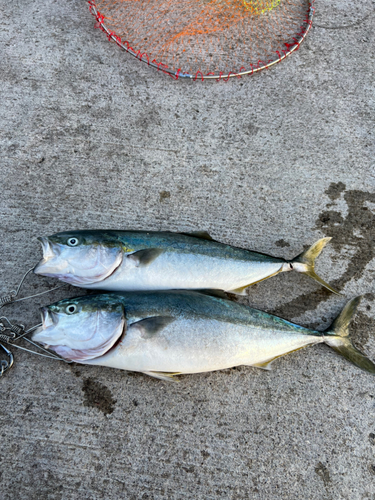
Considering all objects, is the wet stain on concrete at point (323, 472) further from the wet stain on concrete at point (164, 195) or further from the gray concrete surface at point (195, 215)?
the wet stain on concrete at point (164, 195)

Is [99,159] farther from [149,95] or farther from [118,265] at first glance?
[118,265]

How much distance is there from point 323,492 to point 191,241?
2004 mm

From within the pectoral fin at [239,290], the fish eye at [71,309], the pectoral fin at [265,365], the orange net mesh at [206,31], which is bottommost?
the pectoral fin at [265,365]

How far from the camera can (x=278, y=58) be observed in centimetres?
356

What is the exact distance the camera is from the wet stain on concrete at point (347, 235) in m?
2.77

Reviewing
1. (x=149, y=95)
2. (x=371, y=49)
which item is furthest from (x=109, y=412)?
(x=371, y=49)

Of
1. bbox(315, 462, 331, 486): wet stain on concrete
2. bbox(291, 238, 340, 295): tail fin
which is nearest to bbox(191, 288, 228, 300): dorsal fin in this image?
bbox(291, 238, 340, 295): tail fin

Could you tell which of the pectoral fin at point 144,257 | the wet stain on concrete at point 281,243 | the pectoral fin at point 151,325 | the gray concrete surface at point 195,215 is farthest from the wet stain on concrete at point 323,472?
the pectoral fin at point 144,257

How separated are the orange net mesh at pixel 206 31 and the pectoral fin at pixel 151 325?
260 cm

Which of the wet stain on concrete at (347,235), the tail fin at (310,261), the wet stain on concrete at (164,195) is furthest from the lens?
the wet stain on concrete at (164,195)

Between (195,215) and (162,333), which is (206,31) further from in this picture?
(162,333)

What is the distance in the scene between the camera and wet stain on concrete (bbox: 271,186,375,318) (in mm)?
2768

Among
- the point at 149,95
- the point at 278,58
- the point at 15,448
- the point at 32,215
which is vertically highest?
the point at 278,58

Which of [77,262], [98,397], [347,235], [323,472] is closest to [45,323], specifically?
[77,262]
